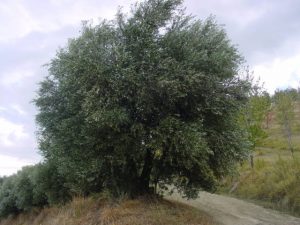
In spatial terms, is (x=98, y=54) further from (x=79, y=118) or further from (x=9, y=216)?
(x=9, y=216)

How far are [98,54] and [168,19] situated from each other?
10.6ft

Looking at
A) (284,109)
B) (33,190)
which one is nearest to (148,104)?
(33,190)

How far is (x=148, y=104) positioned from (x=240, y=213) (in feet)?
27.1

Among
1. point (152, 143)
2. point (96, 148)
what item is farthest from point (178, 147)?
point (96, 148)

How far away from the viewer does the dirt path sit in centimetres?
1854

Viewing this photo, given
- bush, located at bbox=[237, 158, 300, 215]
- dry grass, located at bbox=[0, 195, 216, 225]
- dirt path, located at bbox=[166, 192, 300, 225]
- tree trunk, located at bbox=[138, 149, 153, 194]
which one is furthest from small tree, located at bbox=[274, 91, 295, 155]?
dry grass, located at bbox=[0, 195, 216, 225]

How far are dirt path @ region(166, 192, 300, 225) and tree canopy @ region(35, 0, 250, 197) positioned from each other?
2.00 meters

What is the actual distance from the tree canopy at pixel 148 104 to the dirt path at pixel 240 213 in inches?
78.9

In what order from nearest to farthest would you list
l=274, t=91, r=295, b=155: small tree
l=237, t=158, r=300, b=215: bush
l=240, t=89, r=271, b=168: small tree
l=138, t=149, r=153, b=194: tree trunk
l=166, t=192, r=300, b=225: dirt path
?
l=138, t=149, r=153, b=194: tree trunk, l=166, t=192, r=300, b=225: dirt path, l=237, t=158, r=300, b=215: bush, l=240, t=89, r=271, b=168: small tree, l=274, t=91, r=295, b=155: small tree

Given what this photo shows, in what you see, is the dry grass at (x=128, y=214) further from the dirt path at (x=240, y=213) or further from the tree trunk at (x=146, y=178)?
the dirt path at (x=240, y=213)

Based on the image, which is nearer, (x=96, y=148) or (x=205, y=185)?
(x=96, y=148)

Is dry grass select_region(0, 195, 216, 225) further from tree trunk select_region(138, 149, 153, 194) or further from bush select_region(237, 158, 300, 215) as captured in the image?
bush select_region(237, 158, 300, 215)

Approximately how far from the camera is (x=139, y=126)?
15.9m

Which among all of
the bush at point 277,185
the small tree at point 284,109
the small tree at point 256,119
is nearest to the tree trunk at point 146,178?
the bush at point 277,185
